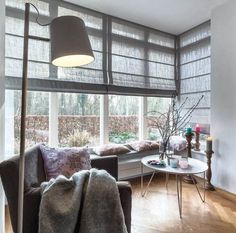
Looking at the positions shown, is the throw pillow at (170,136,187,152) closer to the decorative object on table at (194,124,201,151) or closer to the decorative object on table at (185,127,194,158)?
the decorative object on table at (185,127,194,158)

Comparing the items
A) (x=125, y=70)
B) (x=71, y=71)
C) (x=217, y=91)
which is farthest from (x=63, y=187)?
(x=217, y=91)

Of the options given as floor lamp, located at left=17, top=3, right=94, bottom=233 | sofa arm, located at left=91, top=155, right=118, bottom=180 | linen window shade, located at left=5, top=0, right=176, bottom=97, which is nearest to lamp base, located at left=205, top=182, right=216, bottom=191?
sofa arm, located at left=91, top=155, right=118, bottom=180

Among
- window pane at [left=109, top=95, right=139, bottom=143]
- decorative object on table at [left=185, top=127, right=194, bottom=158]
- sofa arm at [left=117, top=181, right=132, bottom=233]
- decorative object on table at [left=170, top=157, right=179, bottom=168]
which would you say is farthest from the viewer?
window pane at [left=109, top=95, right=139, bottom=143]

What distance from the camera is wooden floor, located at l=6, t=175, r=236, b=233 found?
1748 millimetres

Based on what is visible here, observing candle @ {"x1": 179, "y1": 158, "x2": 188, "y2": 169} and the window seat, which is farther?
the window seat

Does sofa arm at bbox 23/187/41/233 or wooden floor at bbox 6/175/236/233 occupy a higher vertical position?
sofa arm at bbox 23/187/41/233

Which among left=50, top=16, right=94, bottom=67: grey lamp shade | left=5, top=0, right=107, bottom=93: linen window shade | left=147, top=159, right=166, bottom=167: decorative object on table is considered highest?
left=5, top=0, right=107, bottom=93: linen window shade

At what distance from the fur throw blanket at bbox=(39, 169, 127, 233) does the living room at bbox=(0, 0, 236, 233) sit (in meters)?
0.44

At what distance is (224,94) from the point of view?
254 cm

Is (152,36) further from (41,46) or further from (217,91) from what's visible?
(41,46)

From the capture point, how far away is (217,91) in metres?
2.63

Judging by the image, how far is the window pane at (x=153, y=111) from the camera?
338 cm

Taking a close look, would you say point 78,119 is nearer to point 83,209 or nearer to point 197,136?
point 83,209

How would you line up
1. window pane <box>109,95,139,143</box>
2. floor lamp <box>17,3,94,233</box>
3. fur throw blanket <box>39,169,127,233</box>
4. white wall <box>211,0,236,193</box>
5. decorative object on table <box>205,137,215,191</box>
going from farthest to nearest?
window pane <box>109,95,139,143</box>, decorative object on table <box>205,137,215,191</box>, white wall <box>211,0,236,193</box>, fur throw blanket <box>39,169,127,233</box>, floor lamp <box>17,3,94,233</box>
